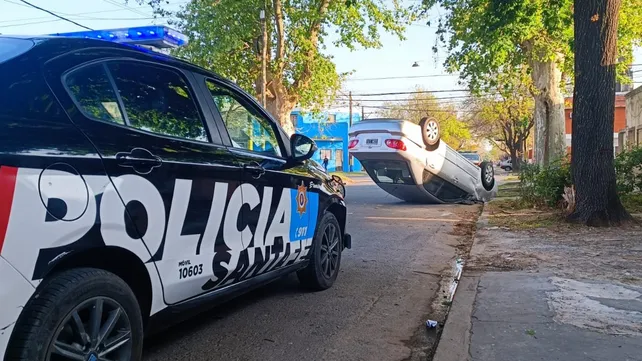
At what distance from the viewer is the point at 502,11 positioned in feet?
36.2

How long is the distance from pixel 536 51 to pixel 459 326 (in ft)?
50.8

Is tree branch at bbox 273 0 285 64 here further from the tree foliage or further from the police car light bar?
the tree foliage

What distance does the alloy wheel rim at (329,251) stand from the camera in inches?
216

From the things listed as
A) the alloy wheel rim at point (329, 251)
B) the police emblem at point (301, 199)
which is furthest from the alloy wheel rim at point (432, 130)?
the police emblem at point (301, 199)

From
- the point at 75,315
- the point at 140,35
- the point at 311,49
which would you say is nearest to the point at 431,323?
the point at 75,315

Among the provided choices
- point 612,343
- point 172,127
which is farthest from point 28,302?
point 612,343

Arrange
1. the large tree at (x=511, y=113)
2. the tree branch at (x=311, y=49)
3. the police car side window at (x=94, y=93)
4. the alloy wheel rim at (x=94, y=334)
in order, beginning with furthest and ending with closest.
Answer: the large tree at (x=511, y=113), the tree branch at (x=311, y=49), the police car side window at (x=94, y=93), the alloy wheel rim at (x=94, y=334)

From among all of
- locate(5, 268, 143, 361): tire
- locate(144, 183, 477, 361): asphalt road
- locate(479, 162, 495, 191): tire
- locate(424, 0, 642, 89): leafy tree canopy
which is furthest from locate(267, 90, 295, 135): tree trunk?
locate(5, 268, 143, 361): tire

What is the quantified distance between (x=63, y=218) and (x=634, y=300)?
15.1ft

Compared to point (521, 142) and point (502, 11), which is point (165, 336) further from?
point (521, 142)

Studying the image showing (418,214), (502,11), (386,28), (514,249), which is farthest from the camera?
(386,28)

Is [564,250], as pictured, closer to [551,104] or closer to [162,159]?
[162,159]

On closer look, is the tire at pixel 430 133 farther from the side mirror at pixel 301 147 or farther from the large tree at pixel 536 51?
the side mirror at pixel 301 147

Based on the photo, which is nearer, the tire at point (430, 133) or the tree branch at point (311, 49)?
the tire at point (430, 133)
